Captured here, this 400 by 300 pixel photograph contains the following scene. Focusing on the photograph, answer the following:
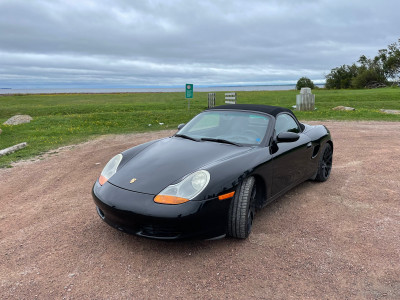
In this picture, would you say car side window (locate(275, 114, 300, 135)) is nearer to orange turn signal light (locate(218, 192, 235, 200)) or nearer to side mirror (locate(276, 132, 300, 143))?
side mirror (locate(276, 132, 300, 143))

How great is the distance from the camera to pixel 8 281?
262cm

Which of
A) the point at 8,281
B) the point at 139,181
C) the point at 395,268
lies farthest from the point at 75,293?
the point at 395,268

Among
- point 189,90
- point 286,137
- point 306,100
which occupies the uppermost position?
point 189,90

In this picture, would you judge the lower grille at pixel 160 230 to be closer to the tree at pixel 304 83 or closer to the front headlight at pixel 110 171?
the front headlight at pixel 110 171

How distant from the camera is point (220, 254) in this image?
300 cm

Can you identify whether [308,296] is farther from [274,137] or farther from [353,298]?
[274,137]

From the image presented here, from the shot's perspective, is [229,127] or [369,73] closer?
[229,127]

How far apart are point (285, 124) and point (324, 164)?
4.28ft

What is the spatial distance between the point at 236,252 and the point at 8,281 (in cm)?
205

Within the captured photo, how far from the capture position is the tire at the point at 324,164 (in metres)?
5.05

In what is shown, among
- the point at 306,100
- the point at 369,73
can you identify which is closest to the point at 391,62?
the point at 369,73

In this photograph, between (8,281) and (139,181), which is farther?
(139,181)

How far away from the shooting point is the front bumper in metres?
2.74

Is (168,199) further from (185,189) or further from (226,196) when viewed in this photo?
(226,196)
